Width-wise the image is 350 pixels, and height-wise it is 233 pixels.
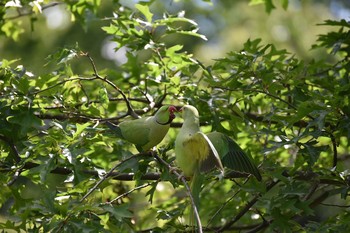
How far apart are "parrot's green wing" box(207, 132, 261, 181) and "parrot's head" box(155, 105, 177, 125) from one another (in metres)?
0.24

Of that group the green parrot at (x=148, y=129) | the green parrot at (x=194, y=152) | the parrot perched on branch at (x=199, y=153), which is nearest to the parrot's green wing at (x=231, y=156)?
the parrot perched on branch at (x=199, y=153)

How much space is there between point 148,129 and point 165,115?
11 centimetres

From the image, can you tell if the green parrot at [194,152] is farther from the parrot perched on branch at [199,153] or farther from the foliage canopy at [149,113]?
the foliage canopy at [149,113]

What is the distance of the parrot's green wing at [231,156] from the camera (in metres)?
2.98

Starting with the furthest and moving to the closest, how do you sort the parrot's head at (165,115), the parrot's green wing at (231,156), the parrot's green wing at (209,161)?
1. the parrot's head at (165,115)
2. the parrot's green wing at (231,156)
3. the parrot's green wing at (209,161)

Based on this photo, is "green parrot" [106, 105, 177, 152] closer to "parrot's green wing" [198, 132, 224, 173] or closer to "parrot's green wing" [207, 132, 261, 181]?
"parrot's green wing" [207, 132, 261, 181]

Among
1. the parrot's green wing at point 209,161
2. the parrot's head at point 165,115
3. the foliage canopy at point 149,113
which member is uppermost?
the parrot's green wing at point 209,161

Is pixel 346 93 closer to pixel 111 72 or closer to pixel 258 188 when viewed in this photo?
pixel 258 188

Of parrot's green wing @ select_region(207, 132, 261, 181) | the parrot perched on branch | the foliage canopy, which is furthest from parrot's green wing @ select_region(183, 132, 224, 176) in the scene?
the foliage canopy

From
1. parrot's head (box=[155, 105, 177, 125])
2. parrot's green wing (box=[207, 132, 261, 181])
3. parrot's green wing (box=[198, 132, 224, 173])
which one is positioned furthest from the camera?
parrot's head (box=[155, 105, 177, 125])

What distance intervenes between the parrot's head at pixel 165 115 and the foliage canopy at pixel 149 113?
18 centimetres

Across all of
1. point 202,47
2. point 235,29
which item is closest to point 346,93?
point 202,47

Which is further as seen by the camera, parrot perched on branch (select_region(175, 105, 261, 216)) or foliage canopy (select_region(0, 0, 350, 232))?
foliage canopy (select_region(0, 0, 350, 232))

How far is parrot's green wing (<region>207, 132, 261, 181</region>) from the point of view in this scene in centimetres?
298
